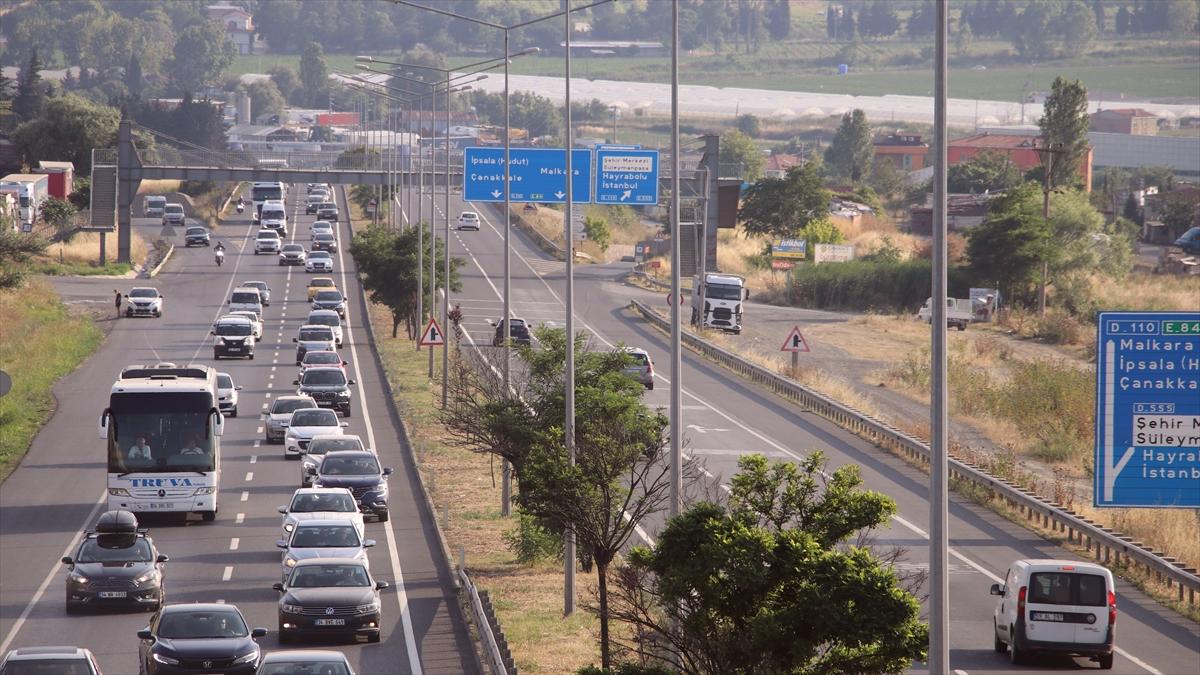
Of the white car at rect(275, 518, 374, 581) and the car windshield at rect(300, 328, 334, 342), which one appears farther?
the car windshield at rect(300, 328, 334, 342)

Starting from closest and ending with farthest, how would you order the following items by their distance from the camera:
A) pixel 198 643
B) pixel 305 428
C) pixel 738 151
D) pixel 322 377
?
pixel 198 643
pixel 305 428
pixel 322 377
pixel 738 151

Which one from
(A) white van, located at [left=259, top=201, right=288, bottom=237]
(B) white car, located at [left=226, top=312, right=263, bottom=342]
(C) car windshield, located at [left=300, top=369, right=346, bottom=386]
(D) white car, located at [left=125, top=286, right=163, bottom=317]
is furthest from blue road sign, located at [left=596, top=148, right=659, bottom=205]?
(A) white van, located at [left=259, top=201, right=288, bottom=237]

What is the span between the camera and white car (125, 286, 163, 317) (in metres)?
74.6

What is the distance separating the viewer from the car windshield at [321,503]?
1234 inches

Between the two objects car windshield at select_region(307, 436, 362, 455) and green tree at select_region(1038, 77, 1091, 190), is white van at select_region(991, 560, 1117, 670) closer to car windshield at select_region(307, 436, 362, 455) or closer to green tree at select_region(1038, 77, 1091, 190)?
car windshield at select_region(307, 436, 362, 455)

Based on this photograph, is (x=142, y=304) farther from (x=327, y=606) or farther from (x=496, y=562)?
(x=327, y=606)

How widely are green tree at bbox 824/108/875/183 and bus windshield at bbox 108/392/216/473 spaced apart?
516 feet

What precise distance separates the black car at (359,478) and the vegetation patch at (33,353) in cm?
1005

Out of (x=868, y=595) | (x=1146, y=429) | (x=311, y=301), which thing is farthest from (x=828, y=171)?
(x=868, y=595)

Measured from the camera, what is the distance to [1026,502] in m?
35.0

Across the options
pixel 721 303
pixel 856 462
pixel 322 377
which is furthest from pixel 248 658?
pixel 721 303

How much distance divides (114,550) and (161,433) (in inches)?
289

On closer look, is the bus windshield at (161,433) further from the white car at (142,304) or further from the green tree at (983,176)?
the green tree at (983,176)

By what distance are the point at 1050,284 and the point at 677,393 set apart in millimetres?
74590
